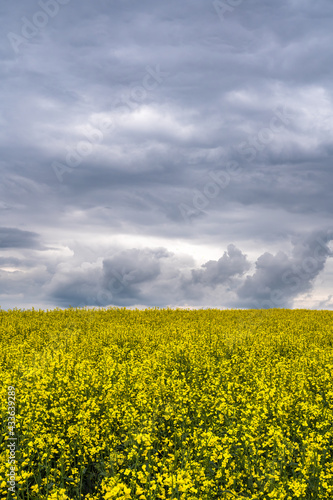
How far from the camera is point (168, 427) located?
269 inches

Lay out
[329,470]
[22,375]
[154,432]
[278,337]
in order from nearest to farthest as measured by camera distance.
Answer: [329,470], [154,432], [22,375], [278,337]

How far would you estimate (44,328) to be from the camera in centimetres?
1794

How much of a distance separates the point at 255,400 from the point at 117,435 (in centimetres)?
267

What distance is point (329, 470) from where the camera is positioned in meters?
5.56

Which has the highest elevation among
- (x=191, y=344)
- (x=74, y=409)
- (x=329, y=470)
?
(x=191, y=344)

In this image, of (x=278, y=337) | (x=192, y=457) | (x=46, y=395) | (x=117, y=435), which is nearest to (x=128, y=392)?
(x=117, y=435)

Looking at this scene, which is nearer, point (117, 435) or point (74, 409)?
point (117, 435)

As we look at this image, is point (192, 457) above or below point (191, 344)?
below

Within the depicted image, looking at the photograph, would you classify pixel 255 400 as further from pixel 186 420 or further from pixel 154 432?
pixel 154 432

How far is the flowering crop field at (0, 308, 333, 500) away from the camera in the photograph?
511 centimetres

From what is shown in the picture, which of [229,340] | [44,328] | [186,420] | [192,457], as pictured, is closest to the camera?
[192,457]

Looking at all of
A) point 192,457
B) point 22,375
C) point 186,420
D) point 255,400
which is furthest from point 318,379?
point 22,375

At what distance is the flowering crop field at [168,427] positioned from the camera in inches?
201

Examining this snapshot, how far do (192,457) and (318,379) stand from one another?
463 cm
